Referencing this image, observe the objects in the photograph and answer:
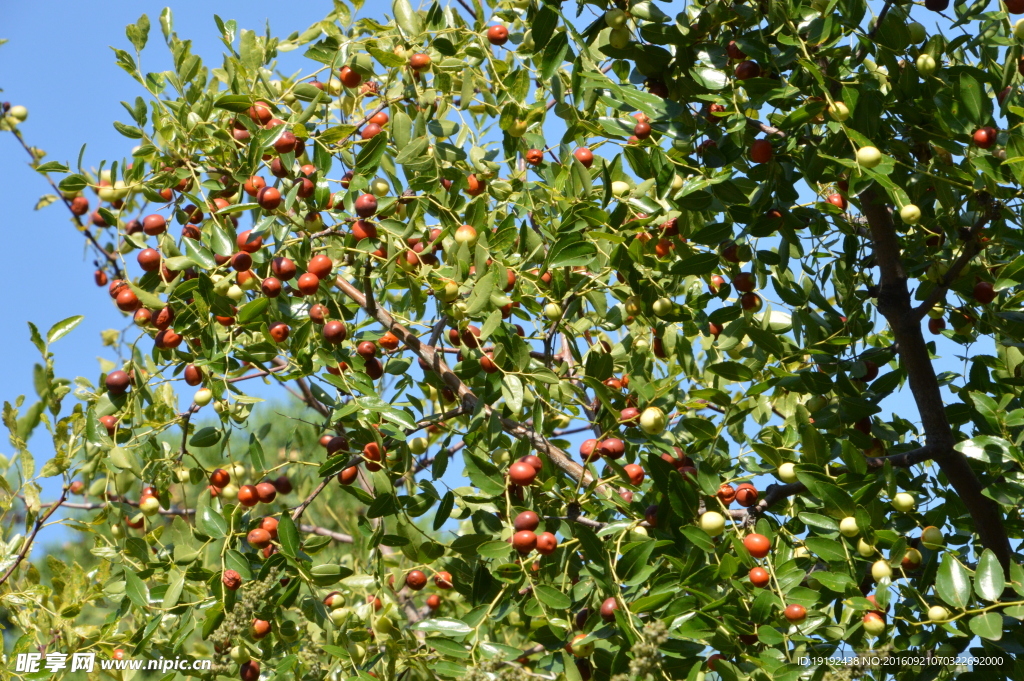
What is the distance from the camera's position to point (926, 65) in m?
1.61

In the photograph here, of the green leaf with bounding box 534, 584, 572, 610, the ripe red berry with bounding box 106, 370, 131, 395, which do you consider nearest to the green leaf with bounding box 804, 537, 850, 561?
the green leaf with bounding box 534, 584, 572, 610

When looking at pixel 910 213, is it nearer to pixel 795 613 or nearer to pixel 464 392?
pixel 795 613

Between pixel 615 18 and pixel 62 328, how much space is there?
1.43 metres

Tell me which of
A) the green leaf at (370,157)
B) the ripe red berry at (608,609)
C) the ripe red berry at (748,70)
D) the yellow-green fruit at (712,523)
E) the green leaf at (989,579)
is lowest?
the ripe red berry at (608,609)

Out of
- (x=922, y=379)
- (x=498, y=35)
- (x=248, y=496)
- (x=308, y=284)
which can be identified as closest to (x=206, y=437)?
(x=248, y=496)

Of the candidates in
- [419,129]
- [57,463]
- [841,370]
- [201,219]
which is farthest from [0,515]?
[841,370]

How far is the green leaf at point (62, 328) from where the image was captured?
1958mm

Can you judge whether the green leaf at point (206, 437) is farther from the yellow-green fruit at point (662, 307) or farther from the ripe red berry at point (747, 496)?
the ripe red berry at point (747, 496)

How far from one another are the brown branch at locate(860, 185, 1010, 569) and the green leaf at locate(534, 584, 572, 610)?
79cm

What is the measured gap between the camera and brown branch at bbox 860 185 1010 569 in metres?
1.69

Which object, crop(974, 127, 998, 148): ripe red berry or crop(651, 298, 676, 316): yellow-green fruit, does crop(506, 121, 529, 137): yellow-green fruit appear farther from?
crop(974, 127, 998, 148): ripe red berry

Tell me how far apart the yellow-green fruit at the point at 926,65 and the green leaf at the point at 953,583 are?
35.5 inches

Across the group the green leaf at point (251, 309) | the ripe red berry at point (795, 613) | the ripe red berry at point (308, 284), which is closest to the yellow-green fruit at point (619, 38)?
the ripe red berry at point (308, 284)

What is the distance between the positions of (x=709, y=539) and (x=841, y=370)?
447 mm
